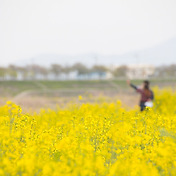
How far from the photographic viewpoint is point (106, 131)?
18.5 ft

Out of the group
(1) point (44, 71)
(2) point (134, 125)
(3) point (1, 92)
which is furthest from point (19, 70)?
(2) point (134, 125)

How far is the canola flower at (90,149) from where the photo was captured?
3.56 metres

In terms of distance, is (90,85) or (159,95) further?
(90,85)

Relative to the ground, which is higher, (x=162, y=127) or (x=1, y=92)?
(x=162, y=127)

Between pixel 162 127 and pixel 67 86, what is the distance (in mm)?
40411

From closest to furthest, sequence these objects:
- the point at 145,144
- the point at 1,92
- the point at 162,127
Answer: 1. the point at 145,144
2. the point at 162,127
3. the point at 1,92

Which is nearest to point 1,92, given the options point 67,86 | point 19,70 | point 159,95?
point 67,86

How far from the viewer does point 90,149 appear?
4043mm

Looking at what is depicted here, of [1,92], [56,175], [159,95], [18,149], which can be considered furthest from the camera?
[1,92]

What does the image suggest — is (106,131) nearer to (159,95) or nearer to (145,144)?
(145,144)

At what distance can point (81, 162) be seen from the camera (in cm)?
345

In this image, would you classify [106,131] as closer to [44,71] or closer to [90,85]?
[90,85]

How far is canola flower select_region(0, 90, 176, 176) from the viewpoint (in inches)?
140

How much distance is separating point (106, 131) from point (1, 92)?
33.5m
